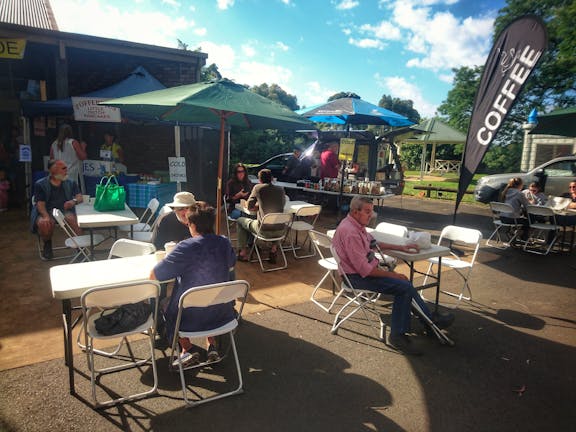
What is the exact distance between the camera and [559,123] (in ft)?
26.0

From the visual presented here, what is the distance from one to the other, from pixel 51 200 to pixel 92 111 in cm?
358

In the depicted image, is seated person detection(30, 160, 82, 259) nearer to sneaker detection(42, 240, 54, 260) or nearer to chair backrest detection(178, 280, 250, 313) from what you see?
sneaker detection(42, 240, 54, 260)

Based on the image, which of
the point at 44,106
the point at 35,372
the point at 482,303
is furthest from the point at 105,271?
the point at 44,106

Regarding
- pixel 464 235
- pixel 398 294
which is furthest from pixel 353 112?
pixel 398 294

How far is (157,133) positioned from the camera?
11289mm

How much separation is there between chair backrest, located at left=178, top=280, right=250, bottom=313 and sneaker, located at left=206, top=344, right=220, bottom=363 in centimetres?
67

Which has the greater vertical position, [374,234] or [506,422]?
[374,234]

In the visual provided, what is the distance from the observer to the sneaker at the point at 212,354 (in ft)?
10.6

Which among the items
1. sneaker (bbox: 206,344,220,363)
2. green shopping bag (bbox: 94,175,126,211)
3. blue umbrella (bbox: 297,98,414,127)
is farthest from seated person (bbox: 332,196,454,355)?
blue umbrella (bbox: 297,98,414,127)

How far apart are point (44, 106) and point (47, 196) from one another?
13.6 ft

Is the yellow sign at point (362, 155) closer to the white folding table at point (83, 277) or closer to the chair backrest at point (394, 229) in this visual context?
the chair backrest at point (394, 229)

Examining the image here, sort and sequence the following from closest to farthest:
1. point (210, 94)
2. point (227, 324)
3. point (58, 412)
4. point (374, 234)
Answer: point (58, 412) → point (227, 324) → point (210, 94) → point (374, 234)

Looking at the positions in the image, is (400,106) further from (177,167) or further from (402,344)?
(402,344)

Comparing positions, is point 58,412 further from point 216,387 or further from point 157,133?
point 157,133
